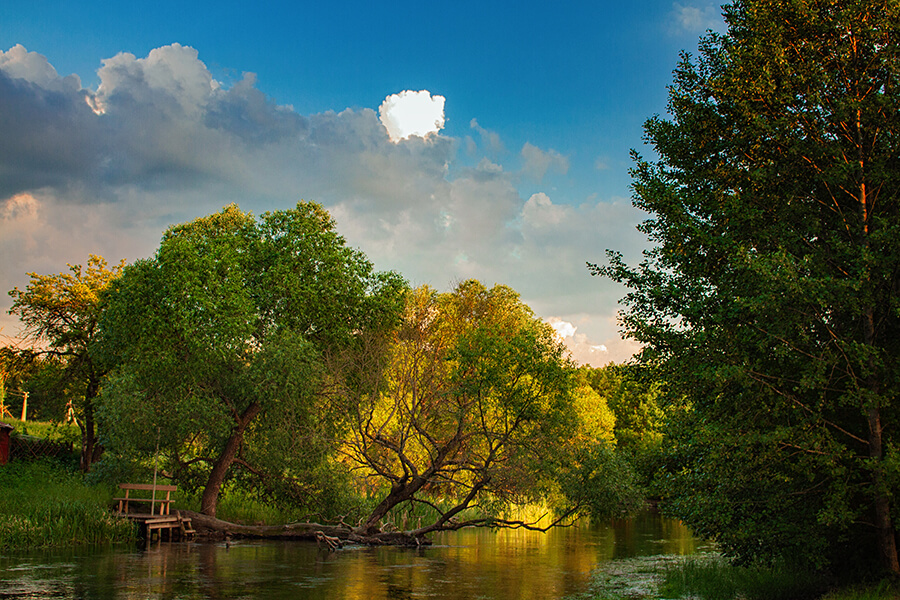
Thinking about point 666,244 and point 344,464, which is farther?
point 344,464

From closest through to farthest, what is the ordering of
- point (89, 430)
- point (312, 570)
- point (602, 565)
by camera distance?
point (312, 570) < point (602, 565) < point (89, 430)

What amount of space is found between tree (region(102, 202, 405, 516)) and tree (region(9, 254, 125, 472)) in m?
10.5

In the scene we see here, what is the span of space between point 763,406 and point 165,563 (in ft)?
71.5

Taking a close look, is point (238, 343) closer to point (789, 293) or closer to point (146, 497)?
point (146, 497)

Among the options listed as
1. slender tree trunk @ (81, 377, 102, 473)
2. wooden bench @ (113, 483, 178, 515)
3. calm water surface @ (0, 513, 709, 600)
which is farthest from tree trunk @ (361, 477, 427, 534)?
slender tree trunk @ (81, 377, 102, 473)

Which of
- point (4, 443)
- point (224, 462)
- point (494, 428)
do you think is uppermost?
point (494, 428)

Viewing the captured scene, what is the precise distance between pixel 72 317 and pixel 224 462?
20630 millimetres

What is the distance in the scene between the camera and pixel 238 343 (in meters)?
34.5

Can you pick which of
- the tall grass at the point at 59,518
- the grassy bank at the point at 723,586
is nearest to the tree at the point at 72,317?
the tall grass at the point at 59,518

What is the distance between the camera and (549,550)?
115 feet

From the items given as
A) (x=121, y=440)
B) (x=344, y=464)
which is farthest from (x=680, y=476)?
(x=121, y=440)

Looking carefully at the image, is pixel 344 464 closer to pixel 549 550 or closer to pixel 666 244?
pixel 549 550

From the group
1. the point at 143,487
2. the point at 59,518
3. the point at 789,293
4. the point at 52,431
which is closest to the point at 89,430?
the point at 52,431

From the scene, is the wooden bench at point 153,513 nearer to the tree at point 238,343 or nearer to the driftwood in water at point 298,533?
the driftwood in water at point 298,533
